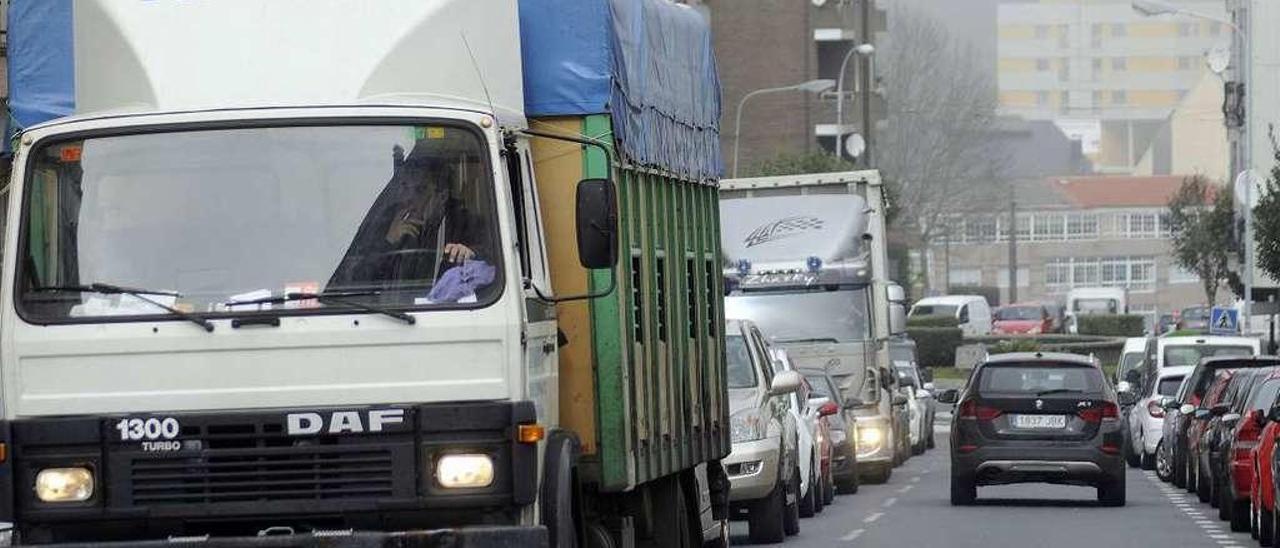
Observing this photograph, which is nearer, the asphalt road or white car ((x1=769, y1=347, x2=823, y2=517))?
the asphalt road

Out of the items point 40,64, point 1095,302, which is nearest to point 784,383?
point 40,64

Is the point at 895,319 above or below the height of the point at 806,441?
above

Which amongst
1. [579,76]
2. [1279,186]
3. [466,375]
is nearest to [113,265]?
[466,375]

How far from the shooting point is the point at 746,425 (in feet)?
72.0

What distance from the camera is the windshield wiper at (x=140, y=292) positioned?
34.3ft

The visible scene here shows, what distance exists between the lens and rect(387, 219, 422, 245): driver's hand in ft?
34.9

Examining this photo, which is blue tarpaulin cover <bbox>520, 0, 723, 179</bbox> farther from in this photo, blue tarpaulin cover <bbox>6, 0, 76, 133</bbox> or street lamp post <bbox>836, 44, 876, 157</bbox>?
street lamp post <bbox>836, 44, 876, 157</bbox>

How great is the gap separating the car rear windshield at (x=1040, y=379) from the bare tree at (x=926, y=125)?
265 feet

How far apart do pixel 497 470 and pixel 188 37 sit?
2135 millimetres

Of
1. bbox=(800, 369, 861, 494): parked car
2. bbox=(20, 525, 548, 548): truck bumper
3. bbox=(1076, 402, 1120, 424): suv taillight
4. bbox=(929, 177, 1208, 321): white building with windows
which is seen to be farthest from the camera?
bbox=(929, 177, 1208, 321): white building with windows

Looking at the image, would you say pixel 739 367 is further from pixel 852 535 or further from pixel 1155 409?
pixel 1155 409

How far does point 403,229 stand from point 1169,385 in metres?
28.8

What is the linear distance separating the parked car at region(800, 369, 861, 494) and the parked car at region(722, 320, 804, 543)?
749 cm

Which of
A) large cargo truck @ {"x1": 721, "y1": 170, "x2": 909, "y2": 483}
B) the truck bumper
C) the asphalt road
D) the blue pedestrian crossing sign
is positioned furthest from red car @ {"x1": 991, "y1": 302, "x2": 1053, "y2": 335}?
the truck bumper
